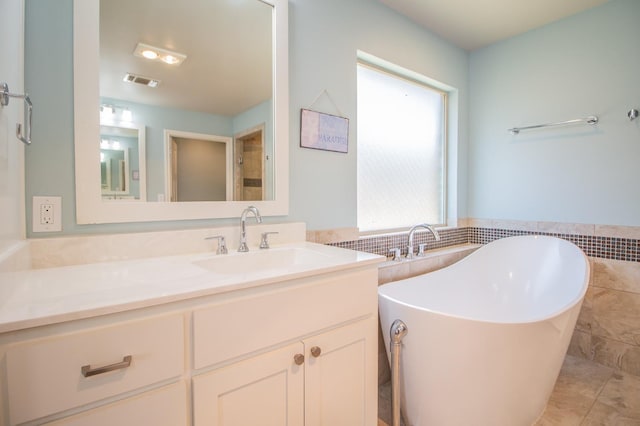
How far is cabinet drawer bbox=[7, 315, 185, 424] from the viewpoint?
2.02 ft

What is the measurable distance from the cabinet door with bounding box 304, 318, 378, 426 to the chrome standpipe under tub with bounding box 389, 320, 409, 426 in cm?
15

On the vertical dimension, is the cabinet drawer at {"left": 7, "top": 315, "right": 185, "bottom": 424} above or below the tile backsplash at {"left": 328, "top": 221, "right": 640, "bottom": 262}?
below

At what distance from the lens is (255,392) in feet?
3.01

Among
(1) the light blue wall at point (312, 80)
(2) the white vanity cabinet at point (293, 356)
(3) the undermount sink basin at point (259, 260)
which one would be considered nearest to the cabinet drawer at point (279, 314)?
(2) the white vanity cabinet at point (293, 356)

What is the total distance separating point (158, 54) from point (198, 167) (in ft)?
1.56

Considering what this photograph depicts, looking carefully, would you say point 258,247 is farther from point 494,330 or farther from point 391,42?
point 391,42

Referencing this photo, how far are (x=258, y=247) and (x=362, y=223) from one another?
93cm

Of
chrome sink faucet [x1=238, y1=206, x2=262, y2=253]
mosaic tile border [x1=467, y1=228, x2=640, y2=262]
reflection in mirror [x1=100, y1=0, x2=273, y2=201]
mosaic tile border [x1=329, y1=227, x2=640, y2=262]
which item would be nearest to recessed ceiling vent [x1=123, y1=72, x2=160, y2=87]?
reflection in mirror [x1=100, y1=0, x2=273, y2=201]

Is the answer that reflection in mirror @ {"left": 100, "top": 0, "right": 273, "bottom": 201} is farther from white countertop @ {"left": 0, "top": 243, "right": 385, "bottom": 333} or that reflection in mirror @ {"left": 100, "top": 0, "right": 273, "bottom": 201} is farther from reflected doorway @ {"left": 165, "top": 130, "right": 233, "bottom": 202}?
white countertop @ {"left": 0, "top": 243, "right": 385, "bottom": 333}

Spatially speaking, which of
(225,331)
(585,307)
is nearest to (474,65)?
(585,307)

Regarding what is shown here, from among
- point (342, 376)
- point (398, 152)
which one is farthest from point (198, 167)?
point (398, 152)

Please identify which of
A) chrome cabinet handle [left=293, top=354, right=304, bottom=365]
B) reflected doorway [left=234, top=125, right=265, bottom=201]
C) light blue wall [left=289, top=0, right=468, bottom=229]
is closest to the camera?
chrome cabinet handle [left=293, top=354, right=304, bottom=365]

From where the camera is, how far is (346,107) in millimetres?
1907

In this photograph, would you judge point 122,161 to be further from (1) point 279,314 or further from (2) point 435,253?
(2) point 435,253
